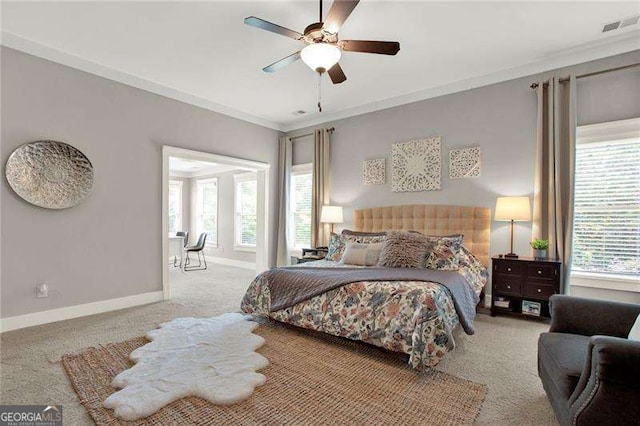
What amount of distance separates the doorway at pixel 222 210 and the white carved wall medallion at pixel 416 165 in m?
2.53

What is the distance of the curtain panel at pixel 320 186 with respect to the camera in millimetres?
5465

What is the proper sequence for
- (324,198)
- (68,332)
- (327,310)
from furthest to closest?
1. (324,198)
2. (68,332)
3. (327,310)

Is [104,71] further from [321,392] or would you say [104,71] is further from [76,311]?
[321,392]

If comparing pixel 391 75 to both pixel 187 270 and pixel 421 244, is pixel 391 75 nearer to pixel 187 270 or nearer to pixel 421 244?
pixel 421 244

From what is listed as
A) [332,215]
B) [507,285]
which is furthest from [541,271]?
[332,215]

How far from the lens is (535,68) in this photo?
143 inches

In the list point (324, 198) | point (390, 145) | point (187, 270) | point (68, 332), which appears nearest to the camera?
point (68, 332)

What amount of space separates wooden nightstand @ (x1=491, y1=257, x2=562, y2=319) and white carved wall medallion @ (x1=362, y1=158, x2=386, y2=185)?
200 centimetres

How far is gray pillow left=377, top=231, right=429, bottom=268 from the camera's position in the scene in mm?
3387

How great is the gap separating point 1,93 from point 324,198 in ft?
13.7

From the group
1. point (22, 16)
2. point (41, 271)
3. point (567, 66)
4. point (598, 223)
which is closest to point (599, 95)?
point (567, 66)

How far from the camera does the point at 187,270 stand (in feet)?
22.6

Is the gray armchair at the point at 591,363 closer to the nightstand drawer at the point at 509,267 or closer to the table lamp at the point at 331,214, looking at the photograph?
the nightstand drawer at the point at 509,267

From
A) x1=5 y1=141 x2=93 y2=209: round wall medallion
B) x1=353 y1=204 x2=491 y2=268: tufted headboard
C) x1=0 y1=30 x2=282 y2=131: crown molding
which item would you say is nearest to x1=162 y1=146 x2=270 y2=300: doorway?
x1=0 y1=30 x2=282 y2=131: crown molding
